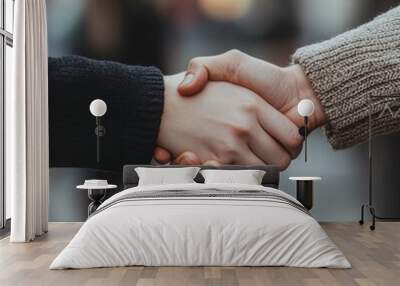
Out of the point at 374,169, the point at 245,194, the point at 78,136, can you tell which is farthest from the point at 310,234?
the point at 78,136

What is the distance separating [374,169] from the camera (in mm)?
7211

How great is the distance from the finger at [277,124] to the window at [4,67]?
2.85 meters

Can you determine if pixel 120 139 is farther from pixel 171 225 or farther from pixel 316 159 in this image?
pixel 171 225

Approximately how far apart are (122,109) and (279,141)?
1884mm

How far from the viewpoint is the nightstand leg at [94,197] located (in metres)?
6.75

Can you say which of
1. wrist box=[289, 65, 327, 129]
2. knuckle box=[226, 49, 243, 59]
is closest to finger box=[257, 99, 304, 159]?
wrist box=[289, 65, 327, 129]

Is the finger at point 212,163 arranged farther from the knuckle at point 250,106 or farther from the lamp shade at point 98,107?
the lamp shade at point 98,107

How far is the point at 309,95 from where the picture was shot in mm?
6910

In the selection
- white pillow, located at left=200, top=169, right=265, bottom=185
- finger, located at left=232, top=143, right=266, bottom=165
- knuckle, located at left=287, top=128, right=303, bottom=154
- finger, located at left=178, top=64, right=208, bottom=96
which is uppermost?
finger, located at left=178, top=64, right=208, bottom=96

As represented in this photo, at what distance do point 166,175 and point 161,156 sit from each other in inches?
21.1

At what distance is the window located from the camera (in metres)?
6.42

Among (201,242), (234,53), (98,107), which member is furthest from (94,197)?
(201,242)

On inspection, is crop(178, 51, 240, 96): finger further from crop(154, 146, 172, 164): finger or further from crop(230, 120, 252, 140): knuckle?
crop(154, 146, 172, 164): finger

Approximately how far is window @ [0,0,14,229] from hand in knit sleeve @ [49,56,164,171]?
21.9 inches
